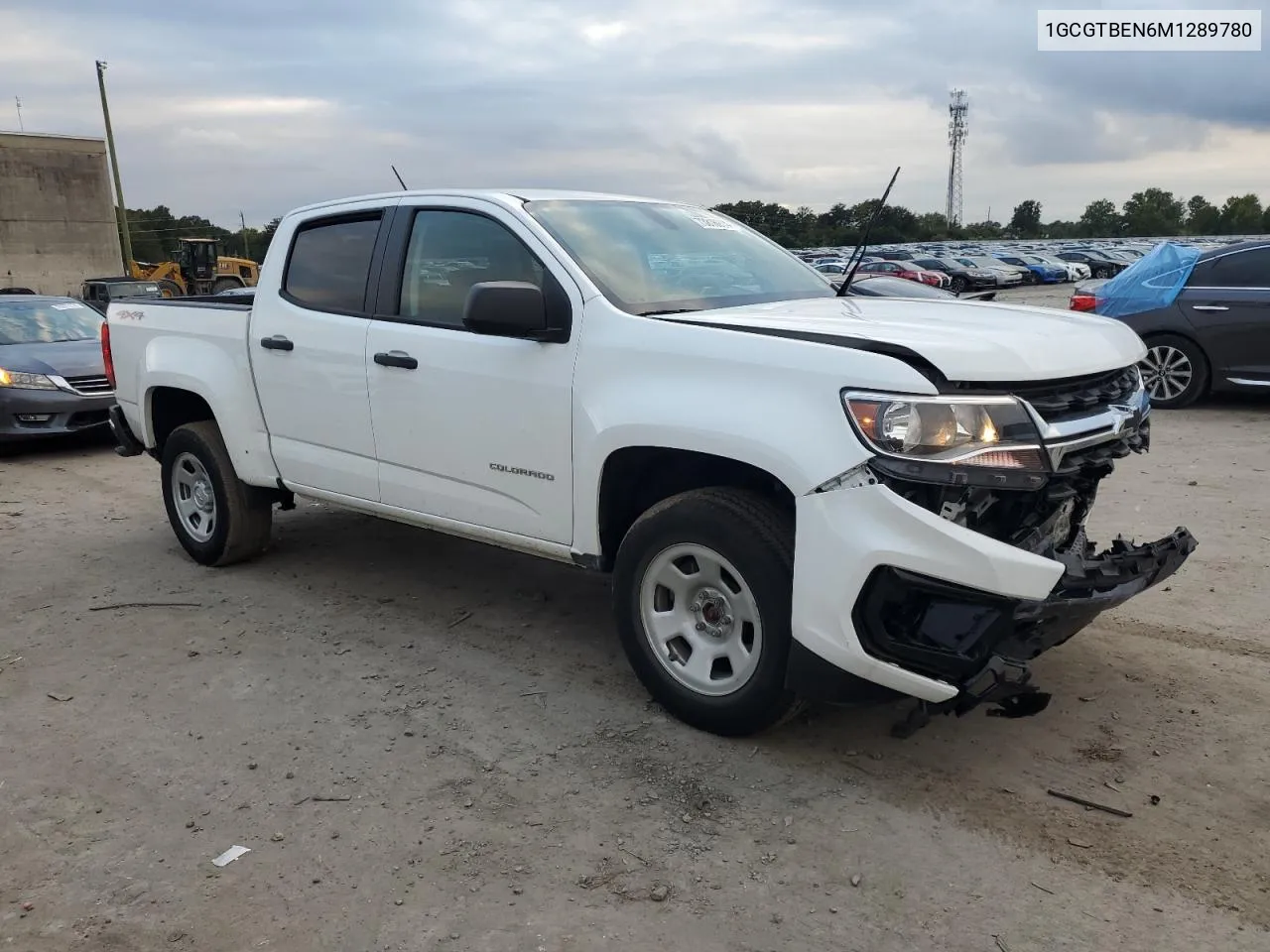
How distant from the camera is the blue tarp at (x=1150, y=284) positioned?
9984 mm

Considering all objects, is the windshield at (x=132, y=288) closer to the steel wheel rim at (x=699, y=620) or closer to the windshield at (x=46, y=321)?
the windshield at (x=46, y=321)

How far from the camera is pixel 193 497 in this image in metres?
5.96

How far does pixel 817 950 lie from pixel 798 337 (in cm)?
178

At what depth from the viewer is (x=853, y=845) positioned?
306 cm

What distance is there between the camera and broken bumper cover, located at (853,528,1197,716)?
298 cm

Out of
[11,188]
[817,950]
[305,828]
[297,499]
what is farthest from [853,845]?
[11,188]

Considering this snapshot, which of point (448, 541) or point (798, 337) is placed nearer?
point (798, 337)

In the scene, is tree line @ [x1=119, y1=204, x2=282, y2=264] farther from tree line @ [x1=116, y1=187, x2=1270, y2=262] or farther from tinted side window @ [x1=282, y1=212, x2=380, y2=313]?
tinted side window @ [x1=282, y1=212, x2=380, y2=313]

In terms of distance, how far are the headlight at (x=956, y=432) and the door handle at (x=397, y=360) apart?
2138mm

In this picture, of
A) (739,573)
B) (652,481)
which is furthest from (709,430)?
(652,481)

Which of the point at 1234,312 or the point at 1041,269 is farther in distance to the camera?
the point at 1041,269

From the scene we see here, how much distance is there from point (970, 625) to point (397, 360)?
2.63 meters

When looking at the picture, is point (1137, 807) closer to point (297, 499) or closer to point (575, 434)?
point (575, 434)

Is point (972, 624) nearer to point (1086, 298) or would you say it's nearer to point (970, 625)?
point (970, 625)
